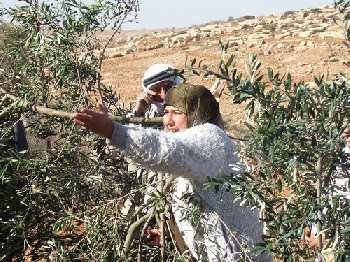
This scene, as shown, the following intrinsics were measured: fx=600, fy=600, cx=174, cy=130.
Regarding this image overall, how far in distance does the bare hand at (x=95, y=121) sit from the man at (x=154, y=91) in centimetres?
194

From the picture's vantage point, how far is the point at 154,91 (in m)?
4.16

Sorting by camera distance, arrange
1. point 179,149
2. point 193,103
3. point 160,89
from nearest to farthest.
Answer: point 179,149 < point 193,103 < point 160,89

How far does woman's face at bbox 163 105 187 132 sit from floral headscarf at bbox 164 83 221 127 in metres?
0.02

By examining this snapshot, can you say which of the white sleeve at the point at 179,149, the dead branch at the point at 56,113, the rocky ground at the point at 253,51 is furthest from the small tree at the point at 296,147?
the rocky ground at the point at 253,51

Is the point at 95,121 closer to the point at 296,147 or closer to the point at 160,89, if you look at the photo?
the point at 296,147

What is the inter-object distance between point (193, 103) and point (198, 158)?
362mm

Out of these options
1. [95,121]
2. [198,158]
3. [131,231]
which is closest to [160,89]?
[131,231]

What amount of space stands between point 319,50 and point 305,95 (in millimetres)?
19250

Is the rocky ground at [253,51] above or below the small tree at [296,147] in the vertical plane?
below

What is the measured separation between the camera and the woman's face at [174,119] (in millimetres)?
2583

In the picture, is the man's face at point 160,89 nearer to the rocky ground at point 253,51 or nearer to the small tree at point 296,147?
the small tree at point 296,147

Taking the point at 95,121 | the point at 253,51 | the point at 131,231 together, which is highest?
the point at 95,121

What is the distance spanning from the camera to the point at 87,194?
342 cm

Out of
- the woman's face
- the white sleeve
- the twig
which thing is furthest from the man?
the white sleeve
